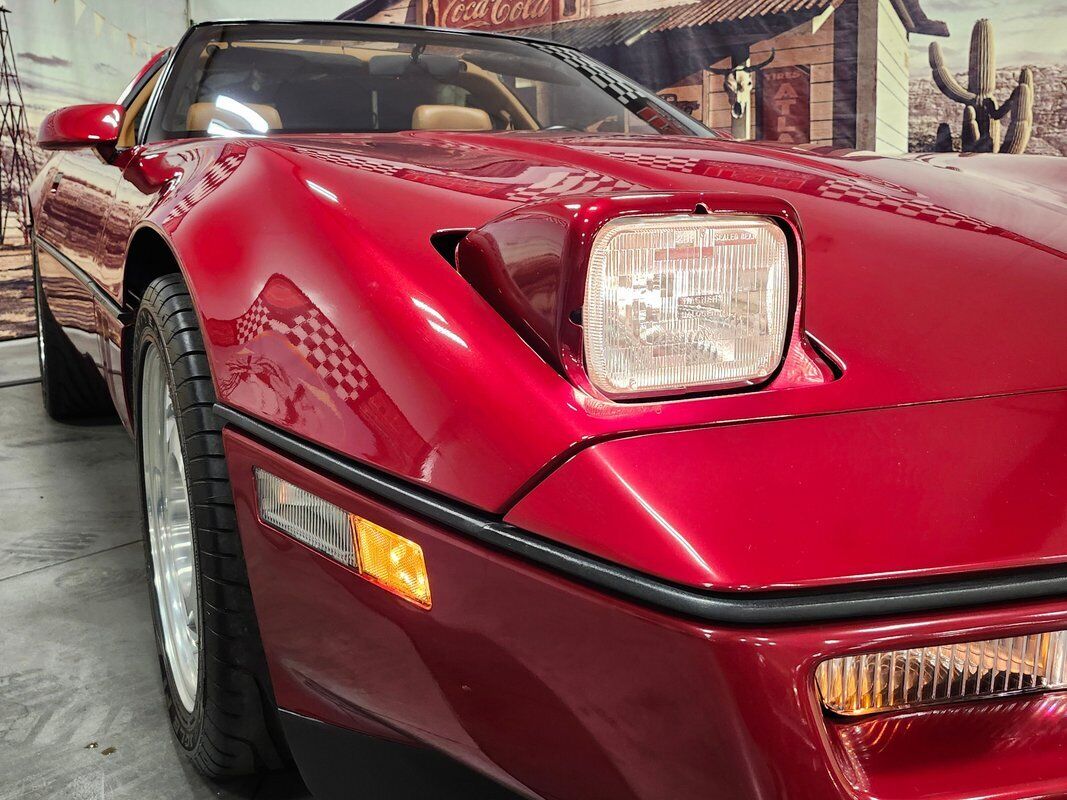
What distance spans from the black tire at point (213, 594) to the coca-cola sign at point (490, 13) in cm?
439

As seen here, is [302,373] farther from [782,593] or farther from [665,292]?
[782,593]

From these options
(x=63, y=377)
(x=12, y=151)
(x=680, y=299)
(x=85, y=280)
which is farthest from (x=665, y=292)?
(x=12, y=151)

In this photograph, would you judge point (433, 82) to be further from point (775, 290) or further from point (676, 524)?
point (676, 524)

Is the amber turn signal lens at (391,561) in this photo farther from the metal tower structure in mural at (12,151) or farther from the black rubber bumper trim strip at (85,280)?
the metal tower structure in mural at (12,151)

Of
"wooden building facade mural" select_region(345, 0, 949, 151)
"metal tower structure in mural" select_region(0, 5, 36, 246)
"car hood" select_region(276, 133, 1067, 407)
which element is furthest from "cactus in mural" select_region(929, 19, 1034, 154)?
"metal tower structure in mural" select_region(0, 5, 36, 246)

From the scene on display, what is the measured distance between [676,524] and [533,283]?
23 cm

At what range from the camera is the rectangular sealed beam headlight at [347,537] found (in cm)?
77

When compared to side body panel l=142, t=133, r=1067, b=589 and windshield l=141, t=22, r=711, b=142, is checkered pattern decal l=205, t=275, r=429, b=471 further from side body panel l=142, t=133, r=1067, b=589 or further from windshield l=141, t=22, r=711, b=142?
windshield l=141, t=22, r=711, b=142

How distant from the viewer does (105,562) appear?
1976mm

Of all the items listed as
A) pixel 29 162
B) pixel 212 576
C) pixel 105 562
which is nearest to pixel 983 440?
pixel 212 576

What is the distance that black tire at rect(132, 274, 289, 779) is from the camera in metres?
1.03

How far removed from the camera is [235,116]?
170 centimetres

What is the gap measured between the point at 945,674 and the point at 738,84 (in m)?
4.27

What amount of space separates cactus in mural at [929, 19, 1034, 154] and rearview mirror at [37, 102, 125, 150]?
3333 millimetres
